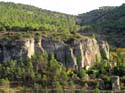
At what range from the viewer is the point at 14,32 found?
12125 centimetres

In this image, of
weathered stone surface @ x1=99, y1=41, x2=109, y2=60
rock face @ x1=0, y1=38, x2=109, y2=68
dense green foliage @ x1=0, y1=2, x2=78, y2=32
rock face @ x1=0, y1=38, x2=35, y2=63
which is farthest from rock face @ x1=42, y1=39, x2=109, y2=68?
dense green foliage @ x1=0, y1=2, x2=78, y2=32

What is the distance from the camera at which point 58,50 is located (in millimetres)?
113375

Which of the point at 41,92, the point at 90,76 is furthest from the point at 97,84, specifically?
the point at 41,92

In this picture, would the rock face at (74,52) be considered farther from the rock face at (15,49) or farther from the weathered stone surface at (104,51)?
the weathered stone surface at (104,51)

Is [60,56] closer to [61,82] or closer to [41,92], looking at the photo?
[61,82]

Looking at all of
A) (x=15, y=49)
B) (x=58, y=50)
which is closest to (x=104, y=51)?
(x=58, y=50)

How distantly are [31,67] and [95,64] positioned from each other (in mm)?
17617

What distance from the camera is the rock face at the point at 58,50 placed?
363ft

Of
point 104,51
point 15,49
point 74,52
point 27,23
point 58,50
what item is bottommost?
point 104,51

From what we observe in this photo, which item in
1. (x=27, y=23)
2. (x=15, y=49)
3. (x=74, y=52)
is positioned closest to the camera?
(x=15, y=49)

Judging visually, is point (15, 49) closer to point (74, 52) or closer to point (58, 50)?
point (58, 50)

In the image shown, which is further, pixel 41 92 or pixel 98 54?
pixel 98 54

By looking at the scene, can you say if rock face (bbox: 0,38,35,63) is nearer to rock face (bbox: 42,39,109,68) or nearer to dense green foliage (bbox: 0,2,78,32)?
rock face (bbox: 42,39,109,68)

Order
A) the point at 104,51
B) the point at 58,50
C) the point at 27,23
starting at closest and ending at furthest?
1. the point at 58,50
2. the point at 104,51
3. the point at 27,23
